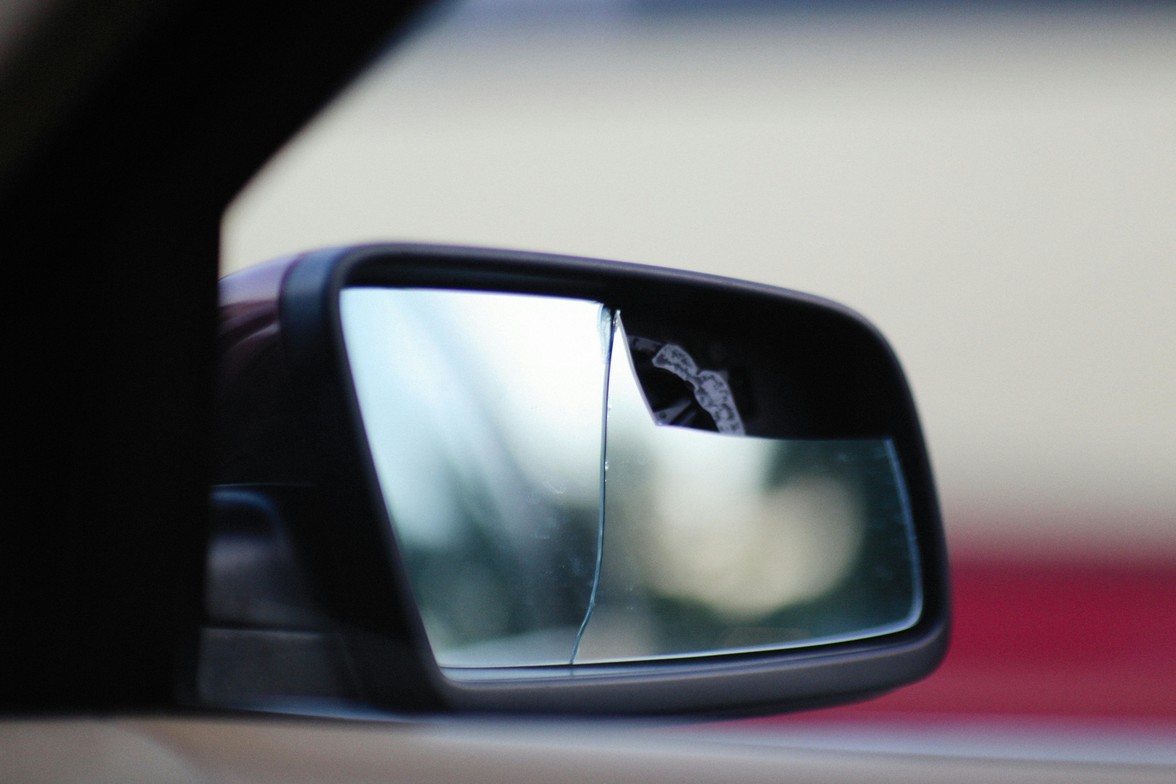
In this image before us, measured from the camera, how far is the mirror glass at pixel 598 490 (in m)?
1.02

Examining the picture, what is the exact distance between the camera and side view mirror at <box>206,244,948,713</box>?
0.89 meters

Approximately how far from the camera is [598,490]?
1113 millimetres

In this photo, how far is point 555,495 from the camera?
42.7 inches

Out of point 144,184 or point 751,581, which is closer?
point 144,184

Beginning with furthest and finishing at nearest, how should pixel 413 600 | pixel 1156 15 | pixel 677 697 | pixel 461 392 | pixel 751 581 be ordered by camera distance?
pixel 1156 15
pixel 751 581
pixel 461 392
pixel 677 697
pixel 413 600

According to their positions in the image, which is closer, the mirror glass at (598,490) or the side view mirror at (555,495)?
the side view mirror at (555,495)

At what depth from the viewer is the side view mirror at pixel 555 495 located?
89cm

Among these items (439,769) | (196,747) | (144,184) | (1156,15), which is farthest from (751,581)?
(1156,15)

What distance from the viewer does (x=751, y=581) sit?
1263 millimetres

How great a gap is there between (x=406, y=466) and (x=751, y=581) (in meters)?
0.42

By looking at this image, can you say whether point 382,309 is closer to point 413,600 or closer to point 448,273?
point 448,273

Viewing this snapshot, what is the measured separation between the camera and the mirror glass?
102cm

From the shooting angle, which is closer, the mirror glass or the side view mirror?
the side view mirror

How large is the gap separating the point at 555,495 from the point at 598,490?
5cm
